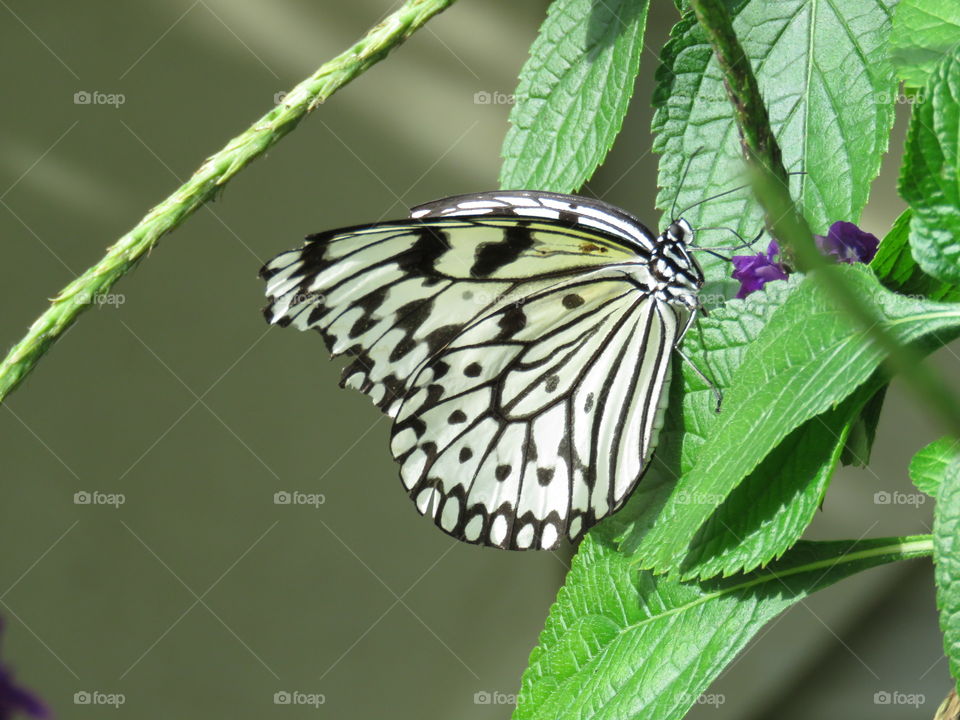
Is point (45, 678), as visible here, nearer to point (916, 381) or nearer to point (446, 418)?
point (446, 418)

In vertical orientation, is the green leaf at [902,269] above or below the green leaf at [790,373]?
above
